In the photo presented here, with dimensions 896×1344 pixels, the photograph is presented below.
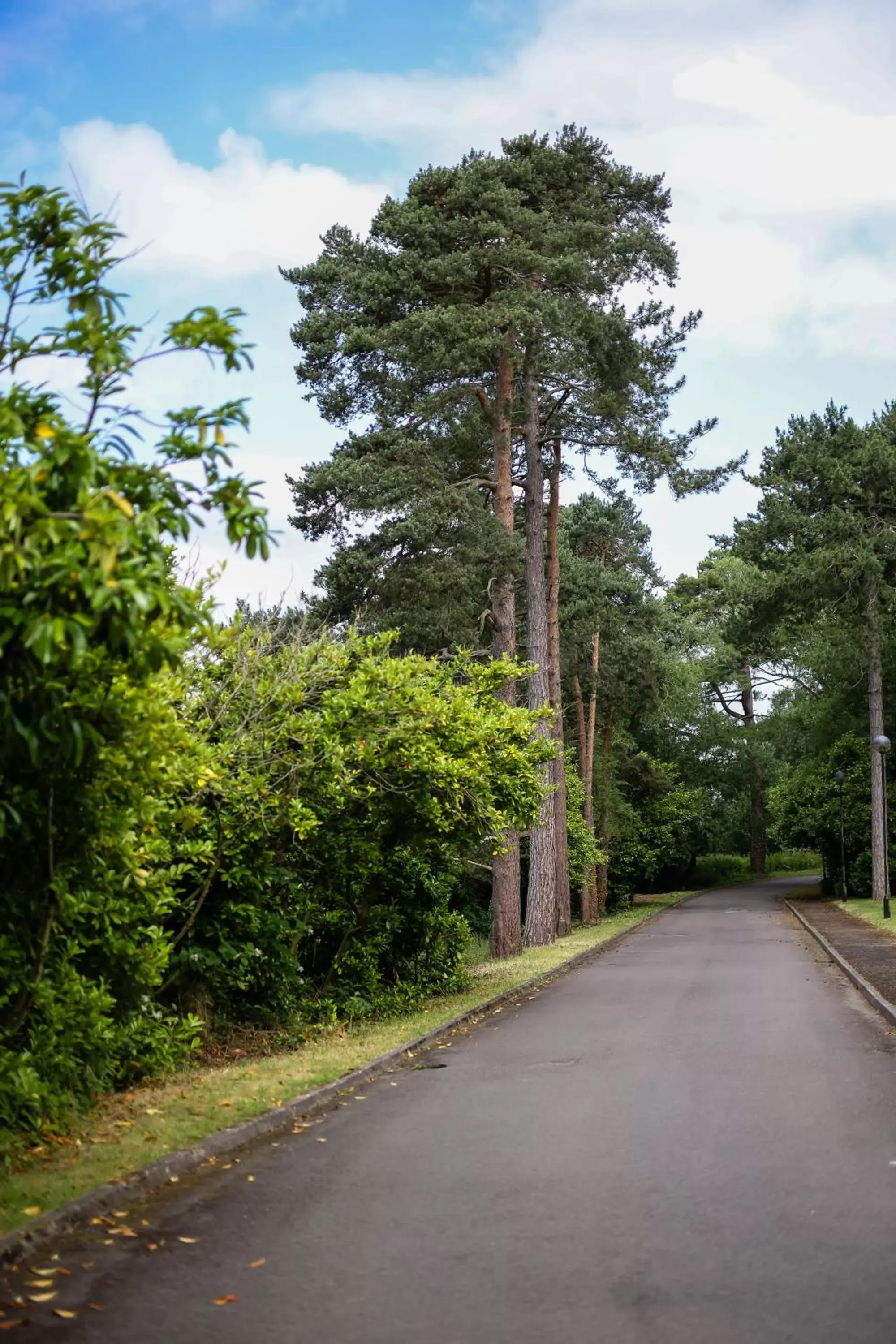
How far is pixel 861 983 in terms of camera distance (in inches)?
752

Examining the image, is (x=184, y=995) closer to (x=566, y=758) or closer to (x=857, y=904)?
(x=566, y=758)

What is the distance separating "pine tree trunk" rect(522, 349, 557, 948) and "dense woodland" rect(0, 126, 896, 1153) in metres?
0.11

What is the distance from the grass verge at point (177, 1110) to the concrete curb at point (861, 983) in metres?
5.01

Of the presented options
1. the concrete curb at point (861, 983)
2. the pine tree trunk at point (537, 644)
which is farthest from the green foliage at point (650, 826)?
the pine tree trunk at point (537, 644)

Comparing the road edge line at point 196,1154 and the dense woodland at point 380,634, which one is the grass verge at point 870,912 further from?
the road edge line at point 196,1154

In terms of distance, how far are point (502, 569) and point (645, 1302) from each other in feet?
68.8

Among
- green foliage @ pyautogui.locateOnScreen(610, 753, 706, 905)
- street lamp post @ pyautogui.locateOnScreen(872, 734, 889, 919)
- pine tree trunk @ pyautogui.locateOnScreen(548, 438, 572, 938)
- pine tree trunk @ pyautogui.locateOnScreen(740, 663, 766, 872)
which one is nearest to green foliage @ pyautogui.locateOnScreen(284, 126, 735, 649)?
pine tree trunk @ pyautogui.locateOnScreen(548, 438, 572, 938)

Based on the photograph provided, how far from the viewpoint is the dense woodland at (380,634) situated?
6027 millimetres

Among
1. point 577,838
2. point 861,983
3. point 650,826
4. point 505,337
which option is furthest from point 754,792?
point 861,983

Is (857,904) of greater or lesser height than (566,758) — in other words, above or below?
below

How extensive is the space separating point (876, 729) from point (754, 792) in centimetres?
3762

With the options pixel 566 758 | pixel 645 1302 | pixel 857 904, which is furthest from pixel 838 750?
pixel 645 1302

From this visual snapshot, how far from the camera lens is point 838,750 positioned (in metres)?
56.5

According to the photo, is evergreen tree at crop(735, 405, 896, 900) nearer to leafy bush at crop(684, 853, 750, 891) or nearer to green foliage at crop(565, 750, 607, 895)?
green foliage at crop(565, 750, 607, 895)
